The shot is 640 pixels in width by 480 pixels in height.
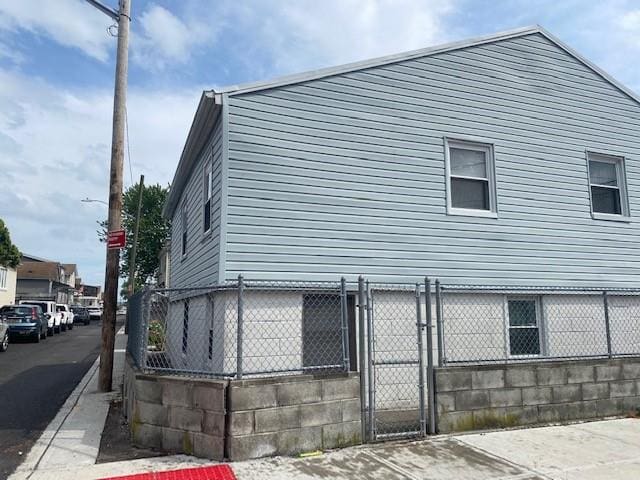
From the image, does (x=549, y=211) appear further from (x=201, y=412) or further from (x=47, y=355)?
(x=47, y=355)

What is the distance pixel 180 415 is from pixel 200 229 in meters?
4.25

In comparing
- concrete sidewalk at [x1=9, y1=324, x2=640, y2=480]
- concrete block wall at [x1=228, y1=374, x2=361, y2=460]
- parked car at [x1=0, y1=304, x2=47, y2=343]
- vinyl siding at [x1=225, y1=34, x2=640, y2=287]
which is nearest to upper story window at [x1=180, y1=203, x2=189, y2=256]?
vinyl siding at [x1=225, y1=34, x2=640, y2=287]

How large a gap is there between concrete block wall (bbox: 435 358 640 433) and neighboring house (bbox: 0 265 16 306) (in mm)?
35768

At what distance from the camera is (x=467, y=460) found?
5.79m

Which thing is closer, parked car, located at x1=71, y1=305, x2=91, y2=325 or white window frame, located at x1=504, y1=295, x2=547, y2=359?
white window frame, located at x1=504, y1=295, x2=547, y2=359

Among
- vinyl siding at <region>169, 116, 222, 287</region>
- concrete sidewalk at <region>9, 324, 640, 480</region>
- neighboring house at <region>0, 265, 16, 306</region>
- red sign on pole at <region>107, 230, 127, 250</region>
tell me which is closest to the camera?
concrete sidewalk at <region>9, 324, 640, 480</region>

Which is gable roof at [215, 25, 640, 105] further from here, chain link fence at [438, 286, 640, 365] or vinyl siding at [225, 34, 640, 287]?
chain link fence at [438, 286, 640, 365]

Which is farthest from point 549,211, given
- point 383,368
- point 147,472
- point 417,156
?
point 147,472

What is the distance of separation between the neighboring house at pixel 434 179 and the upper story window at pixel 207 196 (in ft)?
0.17

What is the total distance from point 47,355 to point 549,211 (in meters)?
16.6

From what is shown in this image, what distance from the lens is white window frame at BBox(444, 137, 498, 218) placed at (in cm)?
887

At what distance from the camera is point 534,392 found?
7.43 metres

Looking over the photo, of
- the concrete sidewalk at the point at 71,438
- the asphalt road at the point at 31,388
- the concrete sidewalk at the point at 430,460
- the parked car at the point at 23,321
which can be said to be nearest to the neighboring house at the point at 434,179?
the concrete sidewalk at the point at 430,460

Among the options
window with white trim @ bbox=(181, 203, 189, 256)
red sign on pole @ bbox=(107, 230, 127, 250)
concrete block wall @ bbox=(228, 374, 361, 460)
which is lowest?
concrete block wall @ bbox=(228, 374, 361, 460)
